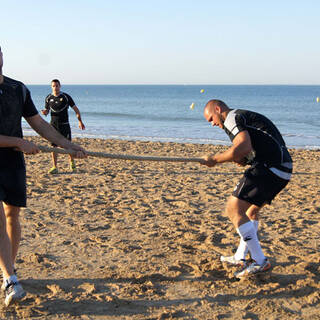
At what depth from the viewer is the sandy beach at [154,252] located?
3475mm

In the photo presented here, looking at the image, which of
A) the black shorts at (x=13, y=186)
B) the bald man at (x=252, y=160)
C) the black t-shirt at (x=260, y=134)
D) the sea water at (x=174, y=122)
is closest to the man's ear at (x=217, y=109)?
the bald man at (x=252, y=160)

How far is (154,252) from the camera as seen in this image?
15.4 ft

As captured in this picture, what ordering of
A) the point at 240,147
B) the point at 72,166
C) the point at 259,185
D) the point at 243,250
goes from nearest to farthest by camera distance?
1. the point at 240,147
2. the point at 259,185
3. the point at 243,250
4. the point at 72,166

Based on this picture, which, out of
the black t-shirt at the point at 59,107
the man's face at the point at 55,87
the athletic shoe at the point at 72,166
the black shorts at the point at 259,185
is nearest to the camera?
the black shorts at the point at 259,185

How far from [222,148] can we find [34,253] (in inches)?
444

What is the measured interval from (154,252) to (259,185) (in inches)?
57.7

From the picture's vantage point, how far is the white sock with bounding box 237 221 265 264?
402 centimetres

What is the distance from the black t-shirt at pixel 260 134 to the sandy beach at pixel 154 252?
1132 mm

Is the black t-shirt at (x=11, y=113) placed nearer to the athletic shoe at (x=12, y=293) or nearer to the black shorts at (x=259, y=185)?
the athletic shoe at (x=12, y=293)

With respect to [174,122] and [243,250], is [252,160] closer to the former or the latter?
[243,250]

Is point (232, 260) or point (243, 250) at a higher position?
point (243, 250)

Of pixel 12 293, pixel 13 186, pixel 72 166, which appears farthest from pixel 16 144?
pixel 72 166

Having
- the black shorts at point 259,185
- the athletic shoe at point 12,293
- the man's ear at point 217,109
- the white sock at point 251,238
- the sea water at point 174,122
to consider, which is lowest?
the sea water at point 174,122

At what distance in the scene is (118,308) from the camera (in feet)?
11.3
